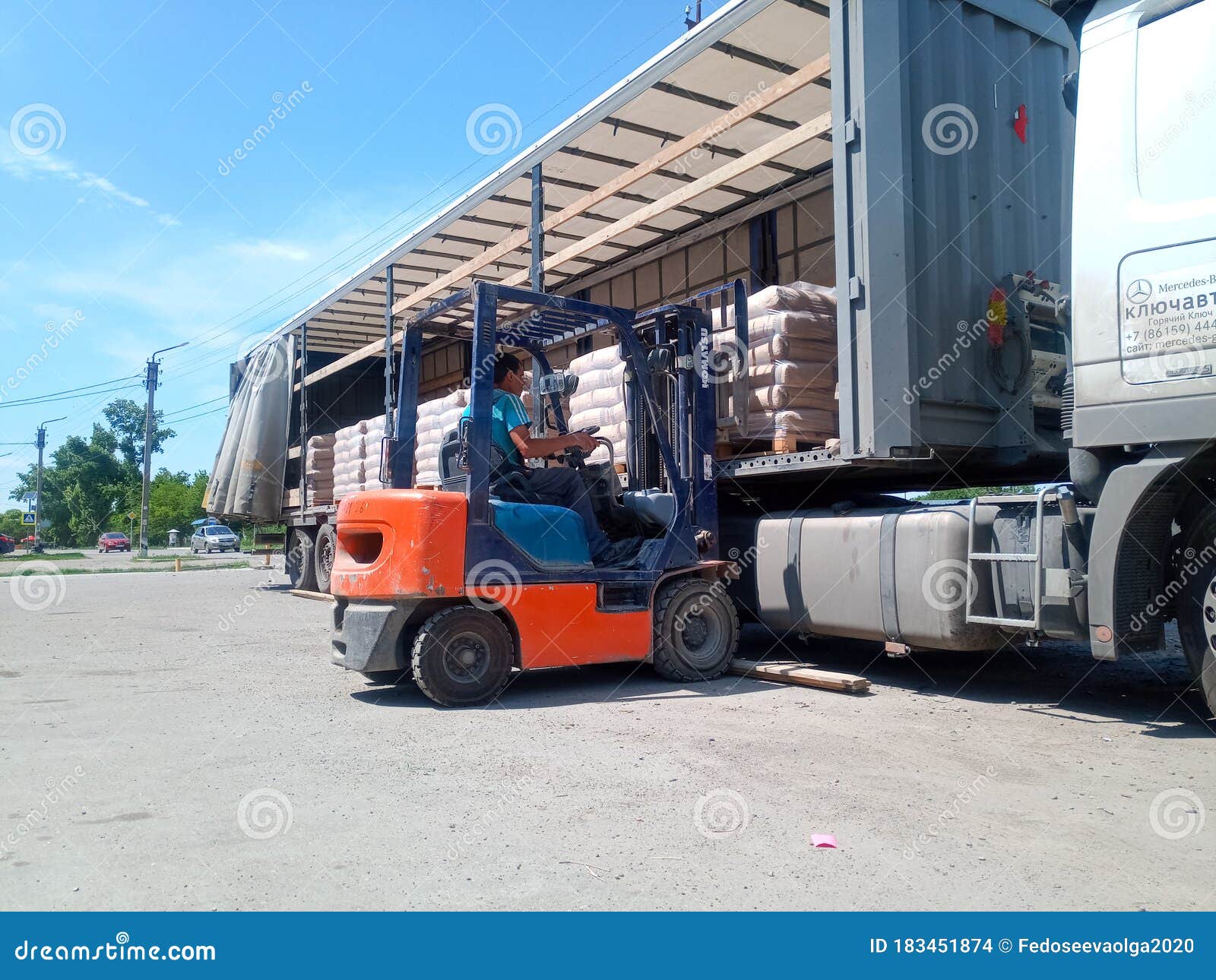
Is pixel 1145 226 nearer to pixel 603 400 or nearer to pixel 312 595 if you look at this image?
pixel 603 400

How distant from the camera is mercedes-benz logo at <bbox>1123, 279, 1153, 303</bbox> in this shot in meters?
4.30

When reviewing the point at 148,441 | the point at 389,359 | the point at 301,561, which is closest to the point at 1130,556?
the point at 389,359

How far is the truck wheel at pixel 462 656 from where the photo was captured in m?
5.65

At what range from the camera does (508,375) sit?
20.0 ft

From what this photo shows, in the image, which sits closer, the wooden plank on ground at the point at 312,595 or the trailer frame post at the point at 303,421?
the wooden plank on ground at the point at 312,595

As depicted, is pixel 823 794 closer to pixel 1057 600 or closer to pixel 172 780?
pixel 1057 600

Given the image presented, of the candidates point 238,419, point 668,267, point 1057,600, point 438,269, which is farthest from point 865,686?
point 238,419

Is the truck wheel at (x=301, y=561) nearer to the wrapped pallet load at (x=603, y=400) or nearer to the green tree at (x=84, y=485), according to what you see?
the wrapped pallet load at (x=603, y=400)

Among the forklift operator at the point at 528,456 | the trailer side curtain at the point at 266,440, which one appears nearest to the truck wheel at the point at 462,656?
the forklift operator at the point at 528,456

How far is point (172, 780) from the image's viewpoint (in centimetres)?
402

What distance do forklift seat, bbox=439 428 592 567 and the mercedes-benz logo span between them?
331 cm

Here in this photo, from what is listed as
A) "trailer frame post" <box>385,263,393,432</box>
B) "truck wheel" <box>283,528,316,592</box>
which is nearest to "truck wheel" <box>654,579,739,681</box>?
"trailer frame post" <box>385,263,393,432</box>

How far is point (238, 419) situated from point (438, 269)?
543 centimetres

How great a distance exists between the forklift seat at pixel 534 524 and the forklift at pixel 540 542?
0.01 meters
